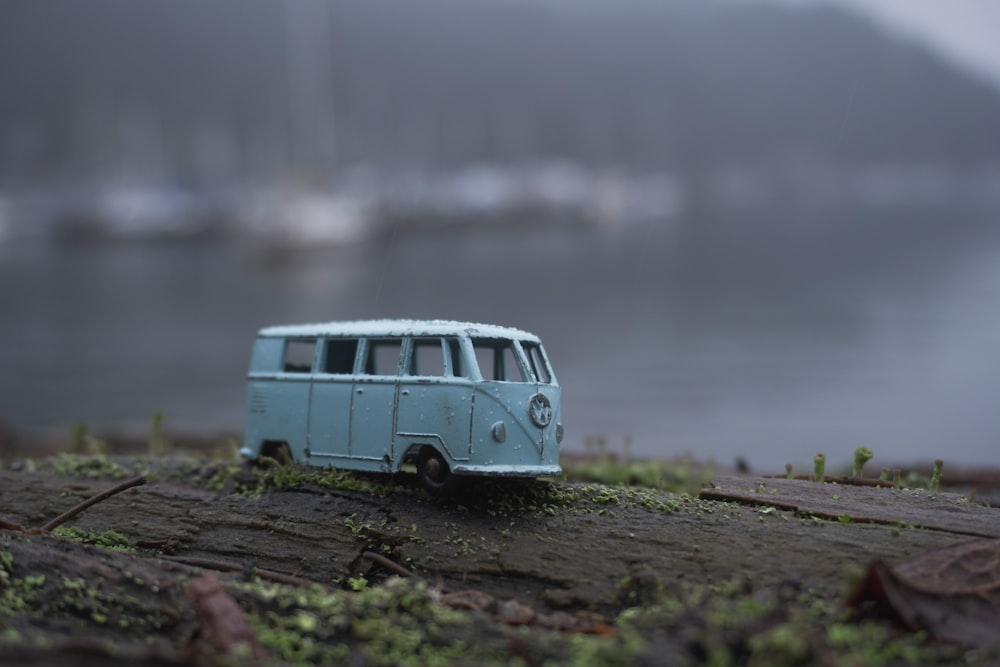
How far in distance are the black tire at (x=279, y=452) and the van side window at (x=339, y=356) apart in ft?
3.65

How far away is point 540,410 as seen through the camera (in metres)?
10.2

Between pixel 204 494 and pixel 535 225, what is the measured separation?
8244 cm

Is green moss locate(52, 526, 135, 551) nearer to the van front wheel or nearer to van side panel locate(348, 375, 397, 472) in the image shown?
van side panel locate(348, 375, 397, 472)

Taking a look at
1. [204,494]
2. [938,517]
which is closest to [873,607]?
[938,517]

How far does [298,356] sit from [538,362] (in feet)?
11.1

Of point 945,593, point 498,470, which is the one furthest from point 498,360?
point 945,593

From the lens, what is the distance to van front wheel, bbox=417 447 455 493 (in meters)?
10.1

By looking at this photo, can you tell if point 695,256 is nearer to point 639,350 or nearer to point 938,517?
point 639,350

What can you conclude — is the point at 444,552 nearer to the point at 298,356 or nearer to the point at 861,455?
A: the point at 298,356

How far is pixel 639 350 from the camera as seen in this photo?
137 feet

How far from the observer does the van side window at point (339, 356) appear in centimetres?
1191

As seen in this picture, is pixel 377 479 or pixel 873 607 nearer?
pixel 873 607

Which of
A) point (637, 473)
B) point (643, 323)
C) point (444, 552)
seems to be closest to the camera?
point (444, 552)

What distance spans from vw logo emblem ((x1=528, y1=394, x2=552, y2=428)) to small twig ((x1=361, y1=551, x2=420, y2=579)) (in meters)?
2.03
